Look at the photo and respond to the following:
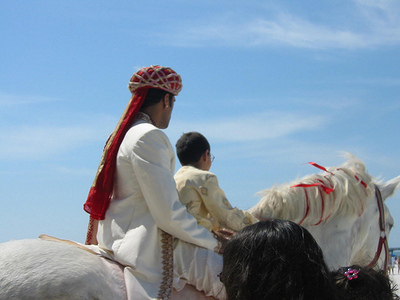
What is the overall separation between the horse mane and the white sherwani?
0.95 meters

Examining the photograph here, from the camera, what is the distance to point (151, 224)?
319 centimetres

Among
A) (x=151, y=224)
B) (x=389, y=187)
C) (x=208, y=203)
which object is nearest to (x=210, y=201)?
(x=208, y=203)

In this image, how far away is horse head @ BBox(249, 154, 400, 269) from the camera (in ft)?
13.4

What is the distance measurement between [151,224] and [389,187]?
9.50 ft

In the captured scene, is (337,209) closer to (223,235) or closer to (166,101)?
(223,235)

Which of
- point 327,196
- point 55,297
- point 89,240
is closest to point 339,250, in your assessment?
point 327,196

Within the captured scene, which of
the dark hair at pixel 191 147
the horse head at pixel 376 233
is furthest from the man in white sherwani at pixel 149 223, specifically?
the horse head at pixel 376 233

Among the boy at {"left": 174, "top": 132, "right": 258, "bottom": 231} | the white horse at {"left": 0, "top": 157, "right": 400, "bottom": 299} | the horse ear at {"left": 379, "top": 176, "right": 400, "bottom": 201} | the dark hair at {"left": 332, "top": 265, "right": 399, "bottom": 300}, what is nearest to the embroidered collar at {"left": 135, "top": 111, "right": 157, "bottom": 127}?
the boy at {"left": 174, "top": 132, "right": 258, "bottom": 231}

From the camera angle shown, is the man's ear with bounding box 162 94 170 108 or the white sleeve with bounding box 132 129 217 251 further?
the man's ear with bounding box 162 94 170 108

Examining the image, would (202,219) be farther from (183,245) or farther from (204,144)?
(204,144)

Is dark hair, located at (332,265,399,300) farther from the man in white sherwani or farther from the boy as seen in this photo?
the boy

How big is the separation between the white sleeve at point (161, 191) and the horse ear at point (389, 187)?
2.42 meters

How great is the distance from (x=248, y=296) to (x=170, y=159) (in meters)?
1.81

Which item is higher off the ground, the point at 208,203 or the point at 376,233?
the point at 208,203
